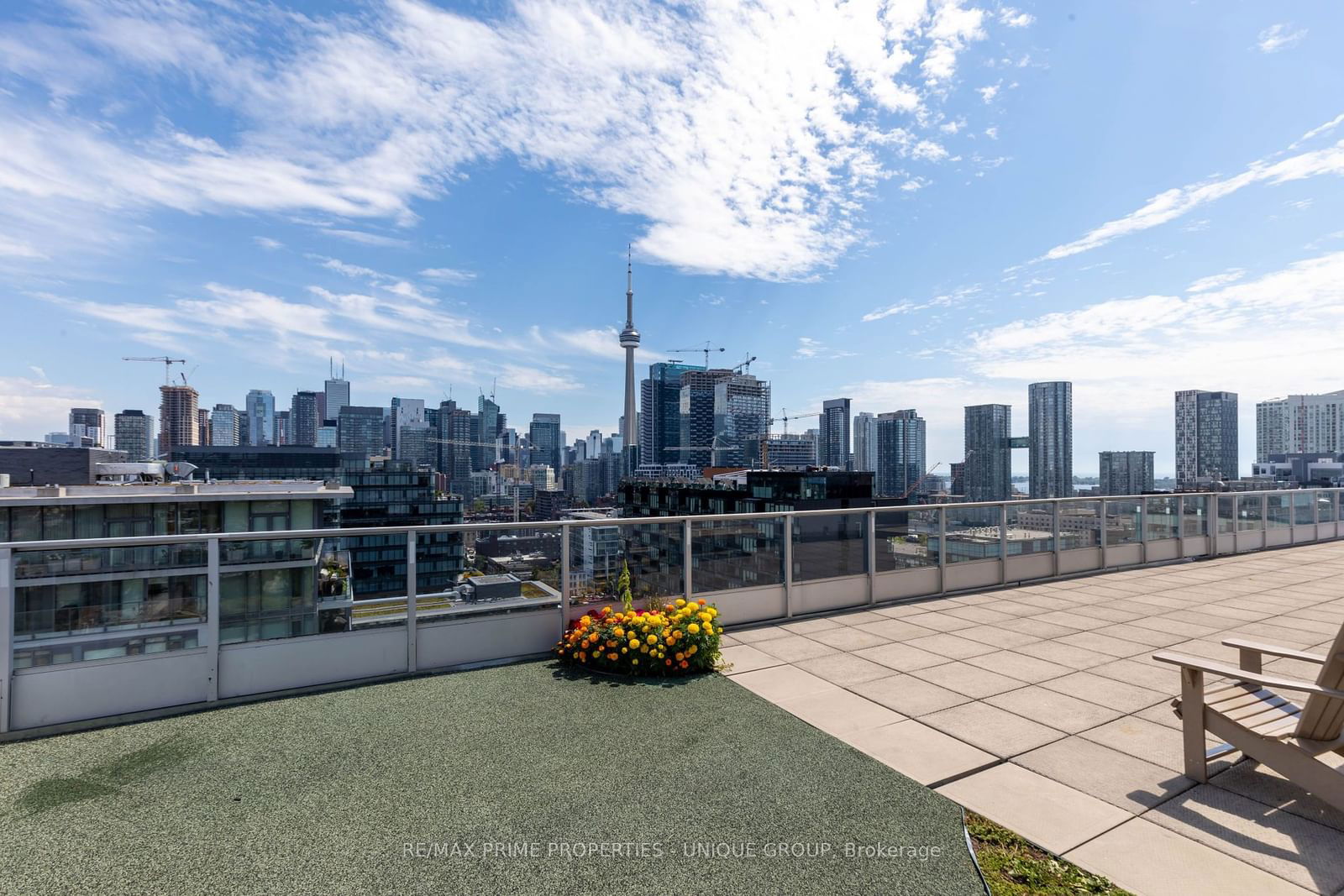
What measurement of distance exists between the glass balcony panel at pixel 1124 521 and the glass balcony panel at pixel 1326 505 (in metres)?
7.09

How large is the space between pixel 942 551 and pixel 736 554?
3.44 m

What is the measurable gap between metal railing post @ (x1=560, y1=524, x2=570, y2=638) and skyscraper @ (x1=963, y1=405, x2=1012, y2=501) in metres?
115

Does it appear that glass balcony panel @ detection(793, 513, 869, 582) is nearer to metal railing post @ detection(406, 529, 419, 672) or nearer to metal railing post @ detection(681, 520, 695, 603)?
metal railing post @ detection(681, 520, 695, 603)

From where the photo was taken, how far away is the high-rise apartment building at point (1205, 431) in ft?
247

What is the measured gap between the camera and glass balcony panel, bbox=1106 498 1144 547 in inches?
391

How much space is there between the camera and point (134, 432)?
140m

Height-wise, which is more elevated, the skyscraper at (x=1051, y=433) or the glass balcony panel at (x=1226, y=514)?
the skyscraper at (x=1051, y=433)

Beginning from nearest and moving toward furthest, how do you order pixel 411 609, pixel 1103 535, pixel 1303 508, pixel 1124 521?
pixel 411 609
pixel 1103 535
pixel 1124 521
pixel 1303 508

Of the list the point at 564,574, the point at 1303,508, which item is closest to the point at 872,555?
the point at 564,574

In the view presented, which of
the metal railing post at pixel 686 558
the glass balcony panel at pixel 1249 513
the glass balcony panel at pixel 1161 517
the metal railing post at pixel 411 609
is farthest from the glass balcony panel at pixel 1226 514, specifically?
the metal railing post at pixel 411 609

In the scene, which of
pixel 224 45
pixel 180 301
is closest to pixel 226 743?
pixel 224 45

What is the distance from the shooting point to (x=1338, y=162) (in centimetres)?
1159

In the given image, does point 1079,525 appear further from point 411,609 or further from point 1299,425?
point 1299,425

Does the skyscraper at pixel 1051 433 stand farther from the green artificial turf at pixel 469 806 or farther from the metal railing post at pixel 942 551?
the green artificial turf at pixel 469 806
